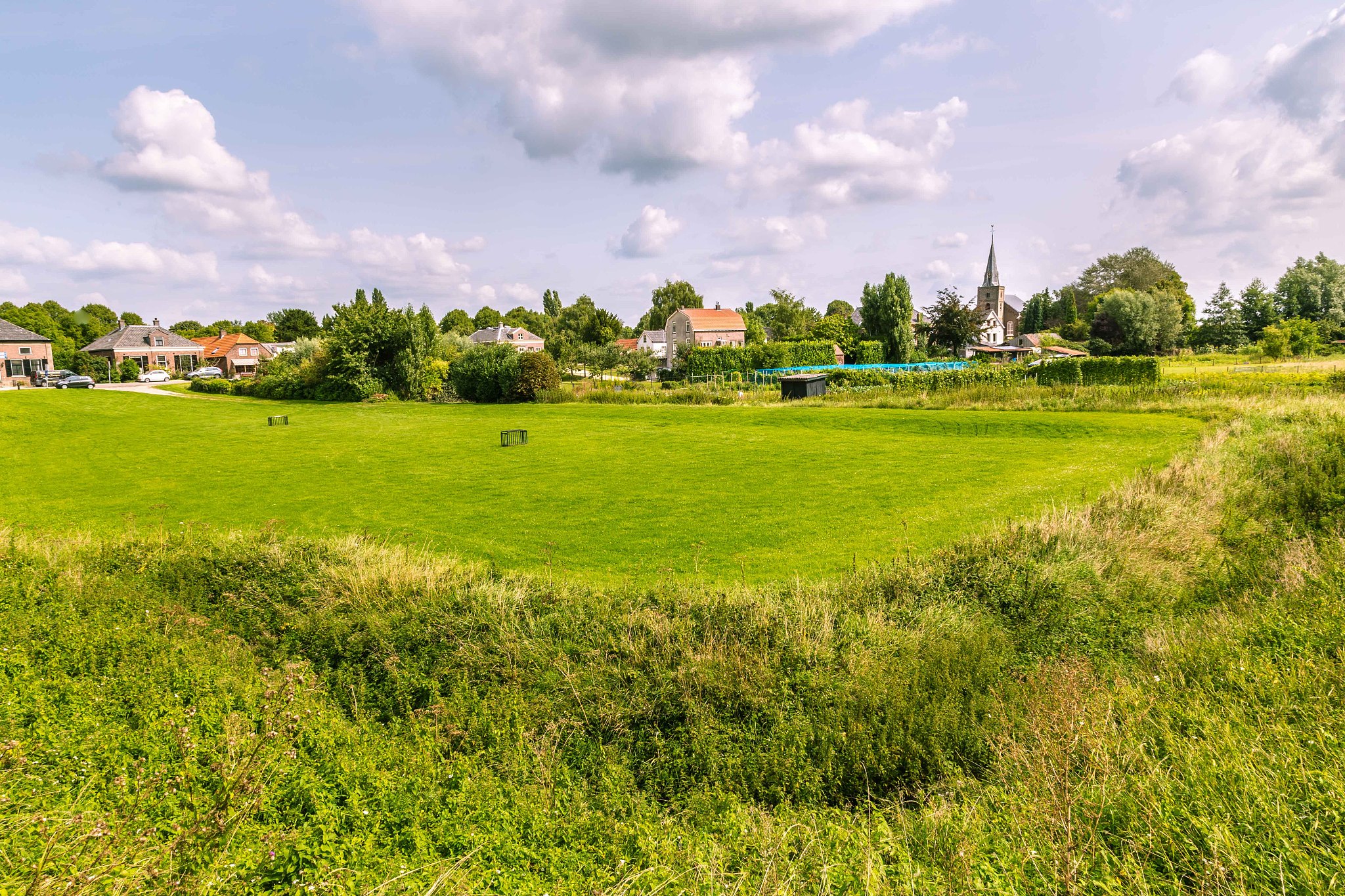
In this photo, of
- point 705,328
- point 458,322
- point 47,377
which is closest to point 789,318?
point 705,328

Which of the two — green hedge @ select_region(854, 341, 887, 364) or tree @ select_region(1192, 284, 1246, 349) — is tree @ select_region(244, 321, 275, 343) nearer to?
green hedge @ select_region(854, 341, 887, 364)

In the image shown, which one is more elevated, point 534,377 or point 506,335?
point 506,335

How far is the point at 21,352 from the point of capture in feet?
194

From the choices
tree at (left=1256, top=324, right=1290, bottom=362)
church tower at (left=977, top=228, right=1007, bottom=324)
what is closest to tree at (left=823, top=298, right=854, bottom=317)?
church tower at (left=977, top=228, right=1007, bottom=324)

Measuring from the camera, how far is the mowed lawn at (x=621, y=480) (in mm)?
11867

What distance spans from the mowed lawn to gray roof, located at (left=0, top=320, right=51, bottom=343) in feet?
132

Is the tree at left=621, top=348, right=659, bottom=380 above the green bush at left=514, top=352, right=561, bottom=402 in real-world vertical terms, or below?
above

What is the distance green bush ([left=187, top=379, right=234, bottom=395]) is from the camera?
5112cm

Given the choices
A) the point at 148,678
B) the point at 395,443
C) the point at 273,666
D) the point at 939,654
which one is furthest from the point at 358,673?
the point at 395,443

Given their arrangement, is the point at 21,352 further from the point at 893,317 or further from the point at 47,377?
the point at 893,317

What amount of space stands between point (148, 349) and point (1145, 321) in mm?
108210

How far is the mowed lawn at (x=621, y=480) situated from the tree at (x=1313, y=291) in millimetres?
67699

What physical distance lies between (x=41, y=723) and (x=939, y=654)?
25.5ft

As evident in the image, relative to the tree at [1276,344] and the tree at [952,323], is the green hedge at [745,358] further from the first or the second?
the tree at [1276,344]
